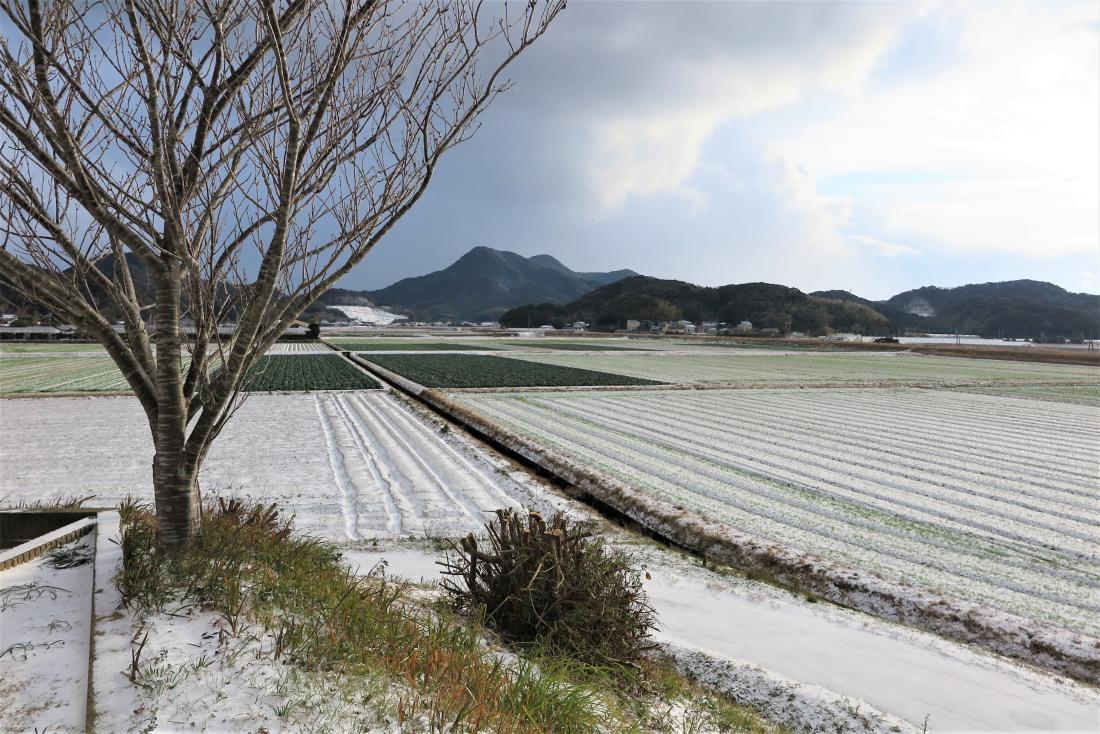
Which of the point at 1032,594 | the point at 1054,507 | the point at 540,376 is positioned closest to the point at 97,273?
the point at 1032,594

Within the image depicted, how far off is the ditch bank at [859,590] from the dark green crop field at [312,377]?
1306 centimetres

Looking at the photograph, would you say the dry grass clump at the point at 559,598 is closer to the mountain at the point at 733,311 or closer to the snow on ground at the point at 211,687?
the snow on ground at the point at 211,687

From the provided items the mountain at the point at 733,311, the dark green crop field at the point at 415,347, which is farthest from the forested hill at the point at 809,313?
the dark green crop field at the point at 415,347

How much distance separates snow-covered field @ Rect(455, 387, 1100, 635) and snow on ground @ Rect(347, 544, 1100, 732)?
99cm

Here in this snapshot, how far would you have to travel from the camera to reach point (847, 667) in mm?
4031

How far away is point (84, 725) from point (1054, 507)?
31.7 feet

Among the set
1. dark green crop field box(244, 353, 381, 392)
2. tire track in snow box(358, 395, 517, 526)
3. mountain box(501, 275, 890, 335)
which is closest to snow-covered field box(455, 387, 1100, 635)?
tire track in snow box(358, 395, 517, 526)

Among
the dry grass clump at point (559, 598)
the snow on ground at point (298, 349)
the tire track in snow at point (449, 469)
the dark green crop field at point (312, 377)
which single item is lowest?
the tire track in snow at point (449, 469)

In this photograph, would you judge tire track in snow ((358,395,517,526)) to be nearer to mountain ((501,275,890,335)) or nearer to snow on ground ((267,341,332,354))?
snow on ground ((267,341,332,354))

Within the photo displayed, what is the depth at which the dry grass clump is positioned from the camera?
3795 millimetres

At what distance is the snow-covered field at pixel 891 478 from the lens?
5.71m

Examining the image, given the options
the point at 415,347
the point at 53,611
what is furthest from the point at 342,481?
the point at 415,347

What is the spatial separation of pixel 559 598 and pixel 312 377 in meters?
22.2

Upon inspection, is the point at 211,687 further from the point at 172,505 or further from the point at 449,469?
the point at 449,469
